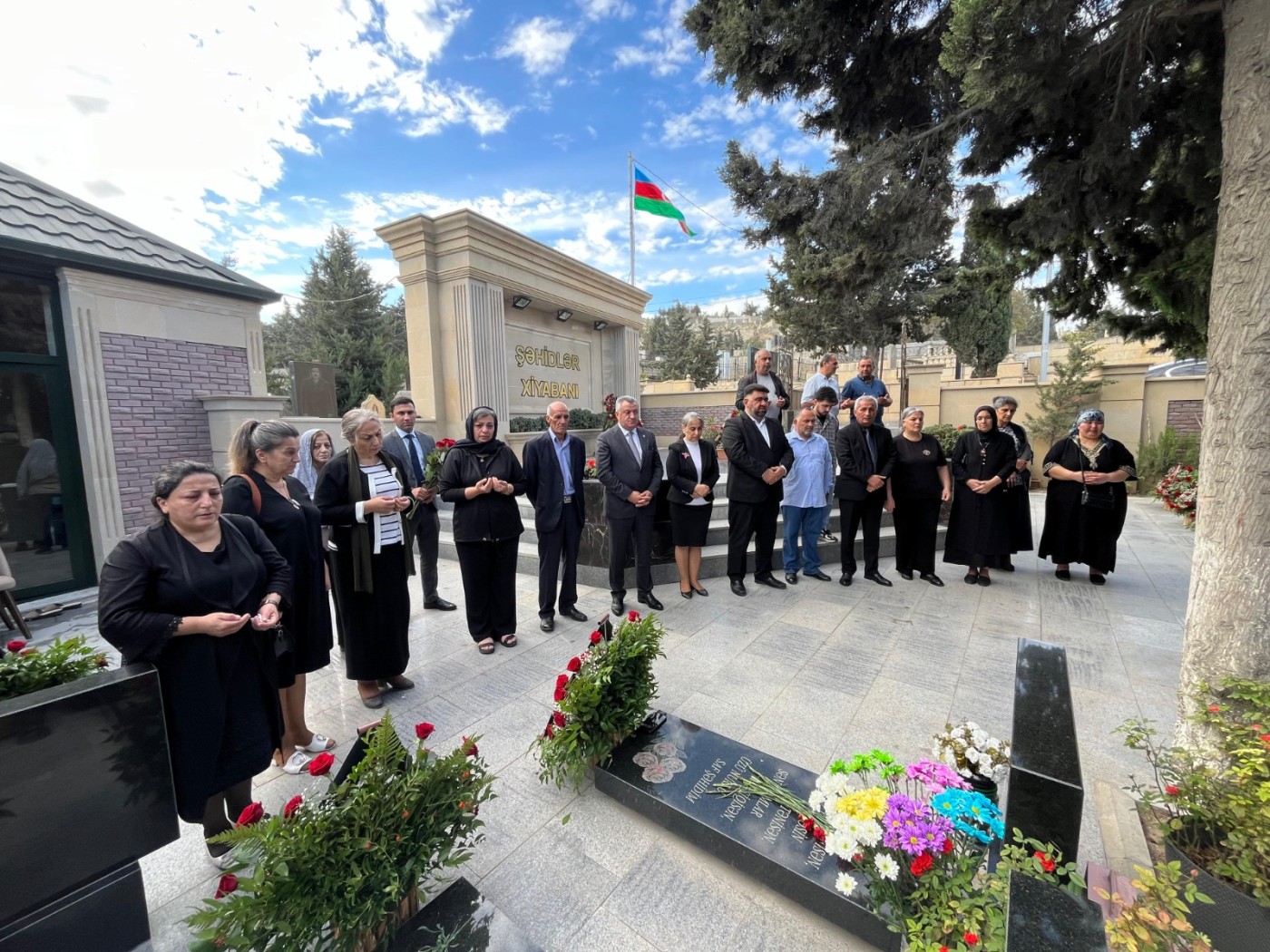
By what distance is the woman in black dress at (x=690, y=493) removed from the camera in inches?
197

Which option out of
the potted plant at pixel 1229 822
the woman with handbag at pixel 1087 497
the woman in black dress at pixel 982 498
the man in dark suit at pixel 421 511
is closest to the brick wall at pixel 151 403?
the man in dark suit at pixel 421 511

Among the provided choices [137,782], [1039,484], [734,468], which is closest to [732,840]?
[137,782]

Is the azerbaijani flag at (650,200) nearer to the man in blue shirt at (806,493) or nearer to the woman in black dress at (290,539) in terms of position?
the man in blue shirt at (806,493)

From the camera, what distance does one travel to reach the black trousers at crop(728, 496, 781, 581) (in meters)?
5.20

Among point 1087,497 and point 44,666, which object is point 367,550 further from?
point 1087,497

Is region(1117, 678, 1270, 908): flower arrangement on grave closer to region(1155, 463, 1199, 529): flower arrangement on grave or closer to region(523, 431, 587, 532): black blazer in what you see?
region(523, 431, 587, 532): black blazer

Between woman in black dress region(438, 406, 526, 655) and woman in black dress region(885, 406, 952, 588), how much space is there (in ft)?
13.0

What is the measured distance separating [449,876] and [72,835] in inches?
45.8

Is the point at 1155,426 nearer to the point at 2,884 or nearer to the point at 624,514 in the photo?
the point at 624,514

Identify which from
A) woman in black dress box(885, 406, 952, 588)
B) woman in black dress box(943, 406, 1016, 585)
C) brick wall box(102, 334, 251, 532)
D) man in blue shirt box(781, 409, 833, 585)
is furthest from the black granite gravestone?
brick wall box(102, 334, 251, 532)

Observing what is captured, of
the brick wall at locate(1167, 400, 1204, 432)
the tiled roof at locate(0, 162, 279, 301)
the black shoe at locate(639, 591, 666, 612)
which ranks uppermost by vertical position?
the tiled roof at locate(0, 162, 279, 301)

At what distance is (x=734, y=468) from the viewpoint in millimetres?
5234

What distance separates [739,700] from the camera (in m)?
3.23

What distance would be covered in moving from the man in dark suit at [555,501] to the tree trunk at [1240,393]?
367cm
